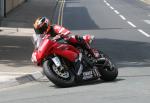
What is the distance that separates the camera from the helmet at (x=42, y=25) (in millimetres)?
12062

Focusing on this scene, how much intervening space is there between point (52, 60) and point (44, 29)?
656 millimetres

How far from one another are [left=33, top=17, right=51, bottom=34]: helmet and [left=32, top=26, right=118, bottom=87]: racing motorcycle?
13 centimetres

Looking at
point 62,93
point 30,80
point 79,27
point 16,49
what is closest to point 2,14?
point 79,27

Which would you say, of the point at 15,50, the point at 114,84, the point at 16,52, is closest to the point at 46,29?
the point at 114,84

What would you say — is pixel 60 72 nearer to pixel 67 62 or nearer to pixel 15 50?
pixel 67 62

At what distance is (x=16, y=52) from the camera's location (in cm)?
1784

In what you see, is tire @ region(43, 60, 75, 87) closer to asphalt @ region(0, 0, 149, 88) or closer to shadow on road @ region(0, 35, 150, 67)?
asphalt @ region(0, 0, 149, 88)

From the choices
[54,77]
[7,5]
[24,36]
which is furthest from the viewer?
[7,5]

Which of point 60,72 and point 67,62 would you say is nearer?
point 60,72

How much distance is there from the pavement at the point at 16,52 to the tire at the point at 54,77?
109 centimetres

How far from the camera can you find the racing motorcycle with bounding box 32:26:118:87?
466 inches

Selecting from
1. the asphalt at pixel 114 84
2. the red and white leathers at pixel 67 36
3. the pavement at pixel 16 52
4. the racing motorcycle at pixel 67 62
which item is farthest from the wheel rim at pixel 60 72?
the pavement at pixel 16 52

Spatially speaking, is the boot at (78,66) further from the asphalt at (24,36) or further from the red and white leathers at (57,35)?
the asphalt at (24,36)

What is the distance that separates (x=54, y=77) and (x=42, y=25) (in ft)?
3.51
